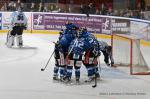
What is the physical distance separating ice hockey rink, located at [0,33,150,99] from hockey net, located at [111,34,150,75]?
265 mm

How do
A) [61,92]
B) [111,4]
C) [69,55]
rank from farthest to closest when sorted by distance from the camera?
[111,4]
[69,55]
[61,92]

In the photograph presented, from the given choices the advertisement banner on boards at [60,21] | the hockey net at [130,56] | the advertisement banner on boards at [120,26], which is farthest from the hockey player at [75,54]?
the advertisement banner on boards at [60,21]

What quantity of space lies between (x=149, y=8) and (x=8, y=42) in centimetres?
607

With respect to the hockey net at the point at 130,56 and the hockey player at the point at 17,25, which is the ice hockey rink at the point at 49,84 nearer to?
the hockey net at the point at 130,56

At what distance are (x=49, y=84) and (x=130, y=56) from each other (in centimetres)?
239

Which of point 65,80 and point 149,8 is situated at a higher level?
point 149,8

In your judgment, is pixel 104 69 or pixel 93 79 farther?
pixel 104 69

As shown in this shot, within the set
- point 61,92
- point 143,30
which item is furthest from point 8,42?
point 61,92

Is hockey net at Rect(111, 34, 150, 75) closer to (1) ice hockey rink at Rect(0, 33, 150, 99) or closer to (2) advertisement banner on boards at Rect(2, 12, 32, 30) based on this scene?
(1) ice hockey rink at Rect(0, 33, 150, 99)

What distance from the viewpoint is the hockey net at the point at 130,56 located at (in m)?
12.0

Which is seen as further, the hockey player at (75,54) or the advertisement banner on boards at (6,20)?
the advertisement banner on boards at (6,20)

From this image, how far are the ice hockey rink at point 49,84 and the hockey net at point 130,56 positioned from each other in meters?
0.27

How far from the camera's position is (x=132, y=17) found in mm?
19281

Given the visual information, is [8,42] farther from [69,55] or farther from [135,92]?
[135,92]
